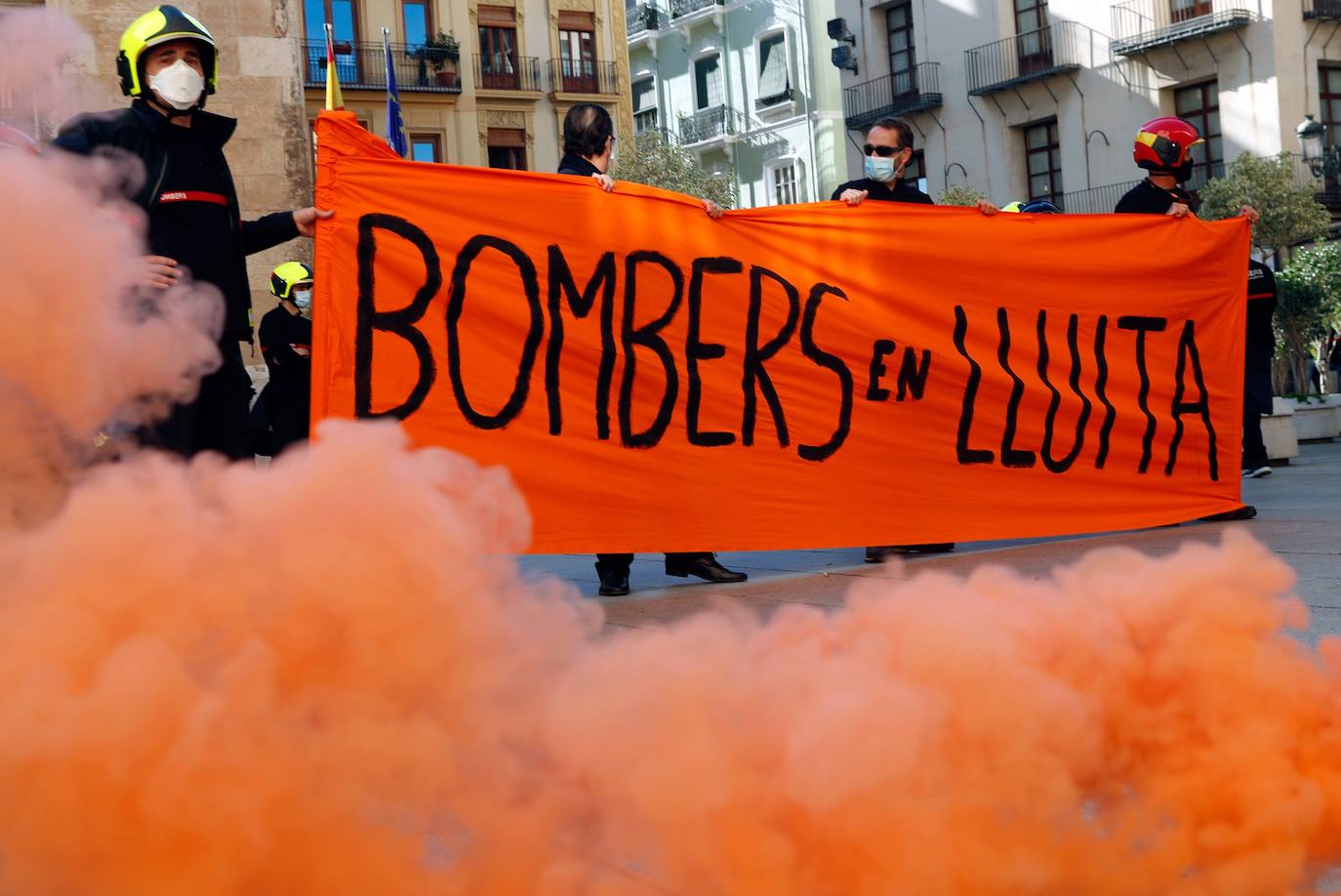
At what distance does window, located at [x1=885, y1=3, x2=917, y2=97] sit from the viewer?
120ft

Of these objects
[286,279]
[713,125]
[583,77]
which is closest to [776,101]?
[713,125]

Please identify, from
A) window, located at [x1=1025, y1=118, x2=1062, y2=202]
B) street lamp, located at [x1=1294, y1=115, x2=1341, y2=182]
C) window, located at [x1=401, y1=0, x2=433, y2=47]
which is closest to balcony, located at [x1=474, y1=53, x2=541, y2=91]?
window, located at [x1=401, y1=0, x2=433, y2=47]

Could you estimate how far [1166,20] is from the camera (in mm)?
30891

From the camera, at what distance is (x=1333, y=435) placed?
14172 mm

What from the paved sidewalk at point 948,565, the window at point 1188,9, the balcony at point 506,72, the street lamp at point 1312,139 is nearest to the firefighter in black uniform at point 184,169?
the paved sidewalk at point 948,565

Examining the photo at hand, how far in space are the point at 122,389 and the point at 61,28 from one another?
0.98 m

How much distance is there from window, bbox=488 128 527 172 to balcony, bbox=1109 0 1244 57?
54.1 ft

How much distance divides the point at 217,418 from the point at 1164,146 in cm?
512

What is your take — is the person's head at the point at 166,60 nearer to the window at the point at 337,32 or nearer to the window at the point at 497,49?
the window at the point at 337,32

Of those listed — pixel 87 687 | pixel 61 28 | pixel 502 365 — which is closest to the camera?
pixel 87 687

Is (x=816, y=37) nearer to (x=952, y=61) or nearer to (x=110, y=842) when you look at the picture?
(x=952, y=61)

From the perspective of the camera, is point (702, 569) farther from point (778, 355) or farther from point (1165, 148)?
point (1165, 148)

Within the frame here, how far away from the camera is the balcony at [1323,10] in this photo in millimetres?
29047

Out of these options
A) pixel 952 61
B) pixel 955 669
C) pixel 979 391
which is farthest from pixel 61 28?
pixel 952 61
